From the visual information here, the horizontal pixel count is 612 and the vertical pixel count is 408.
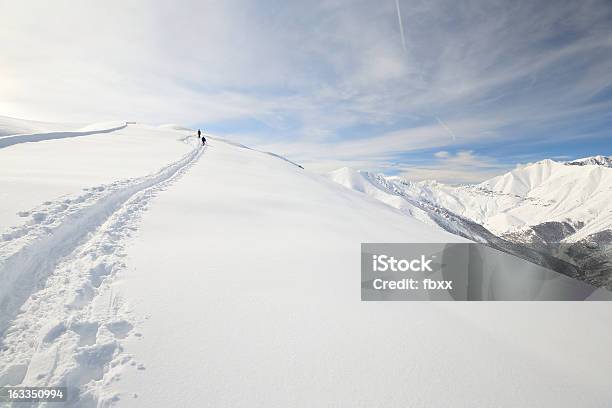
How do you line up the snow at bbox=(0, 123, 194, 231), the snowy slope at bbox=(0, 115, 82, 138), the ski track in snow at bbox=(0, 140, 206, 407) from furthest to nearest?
the snowy slope at bbox=(0, 115, 82, 138)
the snow at bbox=(0, 123, 194, 231)
the ski track in snow at bbox=(0, 140, 206, 407)

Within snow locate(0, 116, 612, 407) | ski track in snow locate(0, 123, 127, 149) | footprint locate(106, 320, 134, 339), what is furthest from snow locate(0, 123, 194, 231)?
footprint locate(106, 320, 134, 339)

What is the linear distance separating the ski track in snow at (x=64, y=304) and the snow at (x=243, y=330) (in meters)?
0.02

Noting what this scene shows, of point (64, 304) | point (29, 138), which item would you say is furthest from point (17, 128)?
point (64, 304)

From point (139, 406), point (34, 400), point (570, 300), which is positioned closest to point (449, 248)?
point (570, 300)

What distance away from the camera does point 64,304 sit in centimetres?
443

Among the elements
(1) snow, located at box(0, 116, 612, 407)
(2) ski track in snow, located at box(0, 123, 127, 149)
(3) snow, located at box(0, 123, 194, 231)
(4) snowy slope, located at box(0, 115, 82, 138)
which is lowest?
(1) snow, located at box(0, 116, 612, 407)

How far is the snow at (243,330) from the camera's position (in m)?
3.36

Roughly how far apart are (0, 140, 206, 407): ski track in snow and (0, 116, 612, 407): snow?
2 cm

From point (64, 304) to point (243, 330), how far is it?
2.76m

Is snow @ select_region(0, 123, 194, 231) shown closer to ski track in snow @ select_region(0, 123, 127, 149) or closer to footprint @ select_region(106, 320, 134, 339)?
ski track in snow @ select_region(0, 123, 127, 149)

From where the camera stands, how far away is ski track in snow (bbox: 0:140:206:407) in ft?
10.9

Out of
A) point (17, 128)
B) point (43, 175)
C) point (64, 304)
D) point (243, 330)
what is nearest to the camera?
point (243, 330)

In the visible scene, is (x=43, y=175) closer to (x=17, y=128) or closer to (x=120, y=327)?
(x=120, y=327)

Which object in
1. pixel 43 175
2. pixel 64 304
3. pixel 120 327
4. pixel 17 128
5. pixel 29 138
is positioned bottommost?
pixel 120 327
